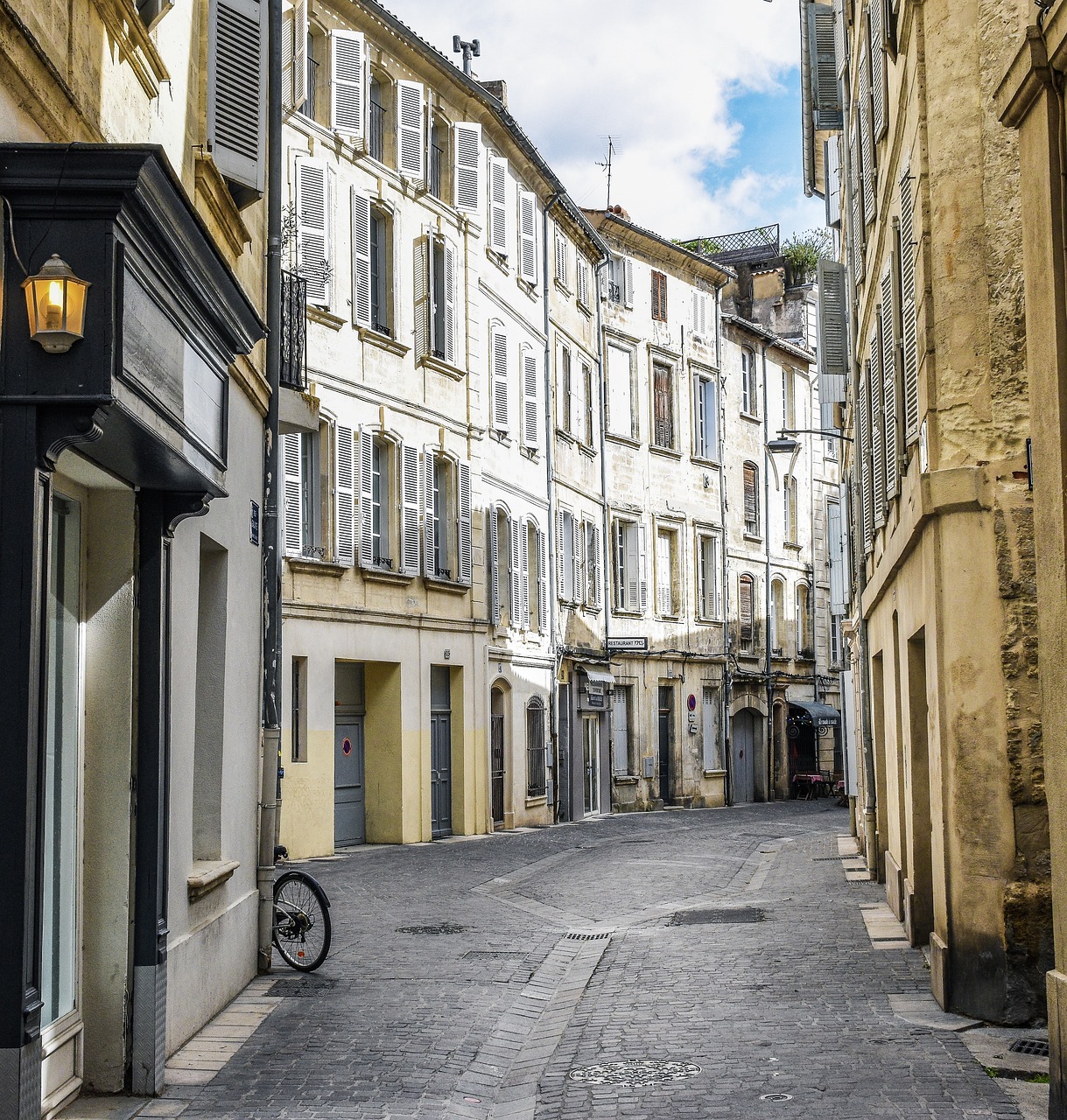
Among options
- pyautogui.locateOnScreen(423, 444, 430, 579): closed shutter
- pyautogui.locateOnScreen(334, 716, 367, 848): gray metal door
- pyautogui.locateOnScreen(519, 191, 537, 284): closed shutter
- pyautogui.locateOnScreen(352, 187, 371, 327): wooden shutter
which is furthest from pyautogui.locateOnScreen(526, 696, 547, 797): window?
pyautogui.locateOnScreen(352, 187, 371, 327): wooden shutter

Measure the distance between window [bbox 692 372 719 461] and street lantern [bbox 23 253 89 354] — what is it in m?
34.7

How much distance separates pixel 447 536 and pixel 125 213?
20.2 m

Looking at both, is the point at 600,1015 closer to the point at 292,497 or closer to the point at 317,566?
the point at 292,497

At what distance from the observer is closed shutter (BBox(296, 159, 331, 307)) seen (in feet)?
72.5

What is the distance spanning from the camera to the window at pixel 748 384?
4219 cm

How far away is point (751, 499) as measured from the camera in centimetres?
4253

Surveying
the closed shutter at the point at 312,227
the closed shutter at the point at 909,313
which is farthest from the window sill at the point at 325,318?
the closed shutter at the point at 909,313

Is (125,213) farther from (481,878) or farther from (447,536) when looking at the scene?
(447,536)

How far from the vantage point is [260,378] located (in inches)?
425

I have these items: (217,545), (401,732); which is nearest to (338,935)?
(217,545)

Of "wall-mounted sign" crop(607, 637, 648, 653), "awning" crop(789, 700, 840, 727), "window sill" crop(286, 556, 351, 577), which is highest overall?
"window sill" crop(286, 556, 351, 577)

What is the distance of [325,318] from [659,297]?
1774 centimetres

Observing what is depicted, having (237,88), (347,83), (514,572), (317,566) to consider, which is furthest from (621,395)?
(237,88)

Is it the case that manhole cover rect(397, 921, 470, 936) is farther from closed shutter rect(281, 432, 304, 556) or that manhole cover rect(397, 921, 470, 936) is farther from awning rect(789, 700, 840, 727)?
awning rect(789, 700, 840, 727)
